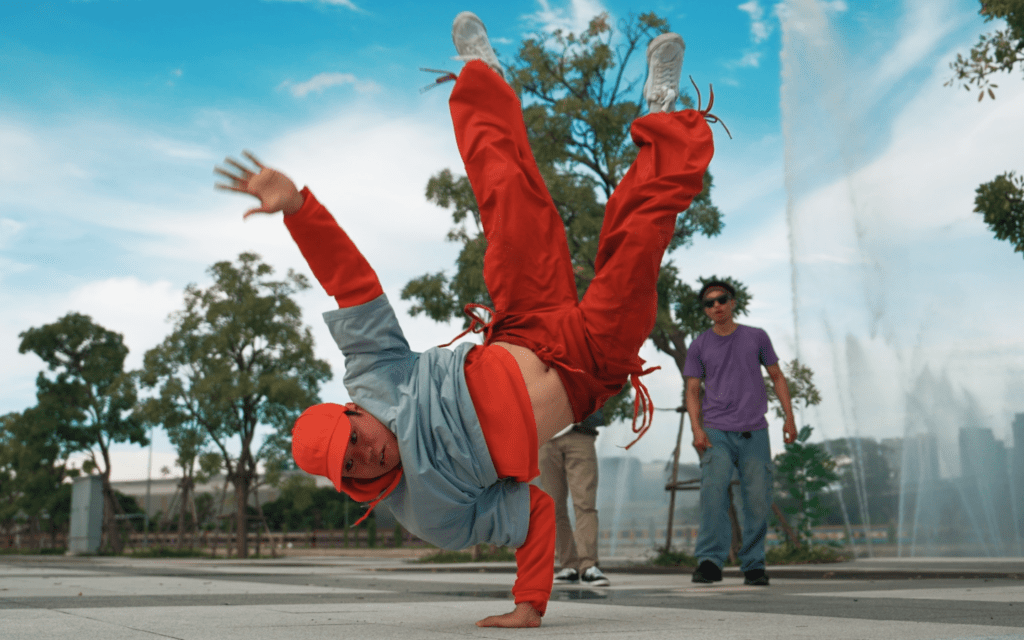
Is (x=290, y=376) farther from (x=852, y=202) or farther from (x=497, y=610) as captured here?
(x=497, y=610)

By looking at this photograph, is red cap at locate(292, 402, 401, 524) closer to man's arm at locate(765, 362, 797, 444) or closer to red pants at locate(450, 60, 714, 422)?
red pants at locate(450, 60, 714, 422)

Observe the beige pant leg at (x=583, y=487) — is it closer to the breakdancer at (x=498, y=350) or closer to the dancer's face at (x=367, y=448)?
the breakdancer at (x=498, y=350)

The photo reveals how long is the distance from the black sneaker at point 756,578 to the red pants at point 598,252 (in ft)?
9.47

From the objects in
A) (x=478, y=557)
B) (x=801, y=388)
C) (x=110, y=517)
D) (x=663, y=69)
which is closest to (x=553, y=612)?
(x=663, y=69)

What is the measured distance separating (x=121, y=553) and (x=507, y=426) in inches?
996

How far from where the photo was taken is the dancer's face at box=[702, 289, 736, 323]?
553cm

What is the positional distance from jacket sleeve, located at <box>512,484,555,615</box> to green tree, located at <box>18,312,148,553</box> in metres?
23.9

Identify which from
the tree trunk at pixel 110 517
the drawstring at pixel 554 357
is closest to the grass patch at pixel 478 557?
the drawstring at pixel 554 357

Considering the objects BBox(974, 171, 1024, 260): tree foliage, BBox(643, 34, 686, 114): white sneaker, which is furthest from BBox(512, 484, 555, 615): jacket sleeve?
BBox(974, 171, 1024, 260): tree foliage

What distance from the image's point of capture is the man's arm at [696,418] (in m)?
5.45

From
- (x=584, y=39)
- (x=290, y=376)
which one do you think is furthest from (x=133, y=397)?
(x=584, y=39)

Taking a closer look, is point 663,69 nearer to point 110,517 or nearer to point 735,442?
point 735,442

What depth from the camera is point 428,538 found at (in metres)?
2.67

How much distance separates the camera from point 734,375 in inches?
213
